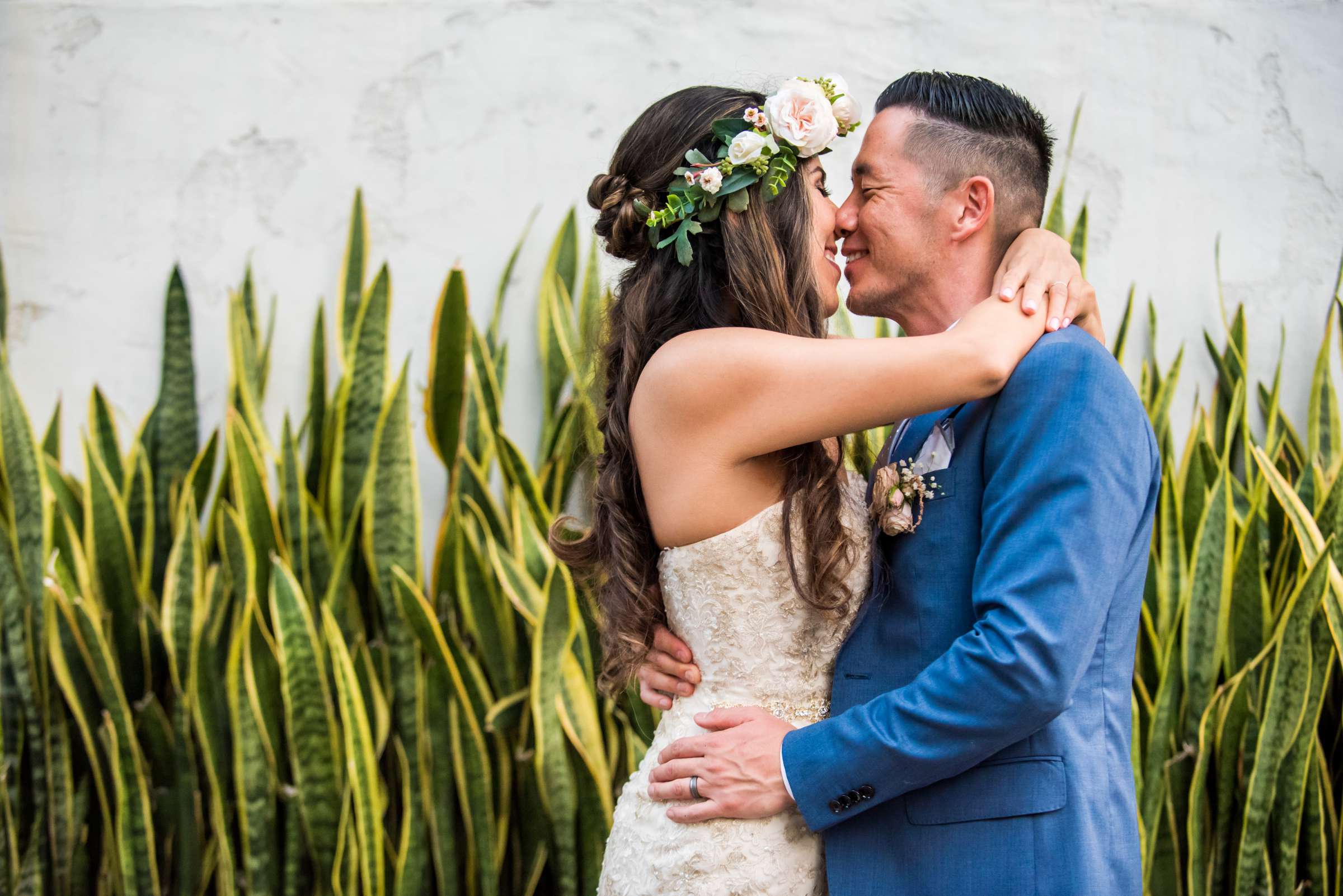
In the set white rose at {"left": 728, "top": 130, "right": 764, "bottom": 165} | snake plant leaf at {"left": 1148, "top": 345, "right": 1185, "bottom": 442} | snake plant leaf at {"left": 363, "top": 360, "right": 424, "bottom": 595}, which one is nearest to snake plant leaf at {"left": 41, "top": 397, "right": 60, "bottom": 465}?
snake plant leaf at {"left": 363, "top": 360, "right": 424, "bottom": 595}

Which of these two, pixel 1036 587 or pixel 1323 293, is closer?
pixel 1036 587

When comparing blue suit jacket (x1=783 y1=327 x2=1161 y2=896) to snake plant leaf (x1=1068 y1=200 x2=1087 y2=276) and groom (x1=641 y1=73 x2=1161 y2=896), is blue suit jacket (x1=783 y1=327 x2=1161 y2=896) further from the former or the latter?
snake plant leaf (x1=1068 y1=200 x2=1087 y2=276)

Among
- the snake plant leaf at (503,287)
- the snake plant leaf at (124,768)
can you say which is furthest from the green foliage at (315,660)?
the snake plant leaf at (503,287)

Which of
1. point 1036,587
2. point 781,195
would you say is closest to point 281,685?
point 781,195

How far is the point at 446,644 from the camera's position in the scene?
2.02 metres

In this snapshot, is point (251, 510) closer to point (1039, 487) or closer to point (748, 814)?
point (748, 814)

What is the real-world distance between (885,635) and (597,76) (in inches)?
71.4

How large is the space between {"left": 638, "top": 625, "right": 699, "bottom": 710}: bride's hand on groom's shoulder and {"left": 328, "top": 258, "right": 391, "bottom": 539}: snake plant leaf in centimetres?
109

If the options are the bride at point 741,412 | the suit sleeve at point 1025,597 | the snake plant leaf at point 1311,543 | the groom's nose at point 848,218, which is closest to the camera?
the suit sleeve at point 1025,597

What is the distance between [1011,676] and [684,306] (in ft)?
1.86

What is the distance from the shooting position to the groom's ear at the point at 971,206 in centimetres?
131

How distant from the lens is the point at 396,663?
6.79 feet

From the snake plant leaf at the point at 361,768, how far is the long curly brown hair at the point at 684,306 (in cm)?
81

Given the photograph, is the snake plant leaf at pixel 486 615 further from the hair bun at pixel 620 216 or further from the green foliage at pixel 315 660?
the hair bun at pixel 620 216
